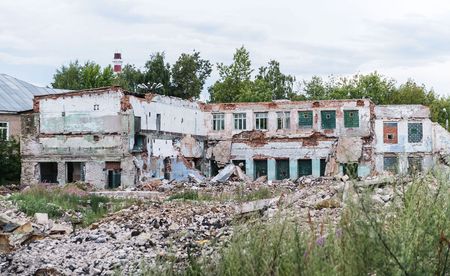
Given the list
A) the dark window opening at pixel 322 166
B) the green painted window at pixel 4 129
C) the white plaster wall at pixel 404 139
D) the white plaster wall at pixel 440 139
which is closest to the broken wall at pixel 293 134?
the dark window opening at pixel 322 166

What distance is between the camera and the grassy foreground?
217 inches

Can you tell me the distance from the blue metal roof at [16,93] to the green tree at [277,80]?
25.3 meters

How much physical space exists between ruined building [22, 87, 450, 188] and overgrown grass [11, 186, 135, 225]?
34.5 feet

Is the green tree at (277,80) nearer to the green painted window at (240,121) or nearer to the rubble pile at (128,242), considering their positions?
the green painted window at (240,121)

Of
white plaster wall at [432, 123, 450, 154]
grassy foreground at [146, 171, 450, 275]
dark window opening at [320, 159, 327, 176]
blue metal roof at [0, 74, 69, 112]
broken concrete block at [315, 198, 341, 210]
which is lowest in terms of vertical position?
dark window opening at [320, 159, 327, 176]

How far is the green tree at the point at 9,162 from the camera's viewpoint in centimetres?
3828

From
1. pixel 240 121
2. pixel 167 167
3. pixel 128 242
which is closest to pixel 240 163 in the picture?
pixel 240 121

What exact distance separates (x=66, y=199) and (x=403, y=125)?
81.8 feet

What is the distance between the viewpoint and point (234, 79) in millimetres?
65250

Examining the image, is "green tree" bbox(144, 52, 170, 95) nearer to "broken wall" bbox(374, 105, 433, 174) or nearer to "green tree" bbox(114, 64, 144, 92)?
"green tree" bbox(114, 64, 144, 92)

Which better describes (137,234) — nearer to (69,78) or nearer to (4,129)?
(4,129)

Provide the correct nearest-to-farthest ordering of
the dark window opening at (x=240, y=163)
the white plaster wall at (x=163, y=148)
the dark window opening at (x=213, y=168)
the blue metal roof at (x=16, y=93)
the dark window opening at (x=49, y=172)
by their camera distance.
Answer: the white plaster wall at (x=163, y=148) < the dark window opening at (x=49, y=172) < the dark window opening at (x=240, y=163) < the blue metal roof at (x=16, y=93) < the dark window opening at (x=213, y=168)

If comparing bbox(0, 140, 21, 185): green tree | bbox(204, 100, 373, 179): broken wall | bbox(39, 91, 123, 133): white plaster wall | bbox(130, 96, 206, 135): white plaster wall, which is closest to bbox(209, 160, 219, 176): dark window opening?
bbox(204, 100, 373, 179): broken wall

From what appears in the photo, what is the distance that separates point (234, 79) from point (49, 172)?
95.7 feet
